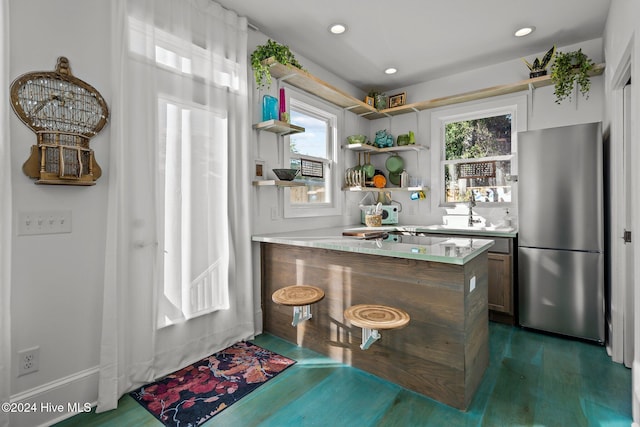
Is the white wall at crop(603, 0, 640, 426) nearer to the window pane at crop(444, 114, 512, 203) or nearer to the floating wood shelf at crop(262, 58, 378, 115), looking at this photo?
the window pane at crop(444, 114, 512, 203)

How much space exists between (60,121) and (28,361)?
1278 mm

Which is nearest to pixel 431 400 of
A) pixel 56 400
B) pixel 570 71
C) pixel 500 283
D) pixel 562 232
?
pixel 500 283

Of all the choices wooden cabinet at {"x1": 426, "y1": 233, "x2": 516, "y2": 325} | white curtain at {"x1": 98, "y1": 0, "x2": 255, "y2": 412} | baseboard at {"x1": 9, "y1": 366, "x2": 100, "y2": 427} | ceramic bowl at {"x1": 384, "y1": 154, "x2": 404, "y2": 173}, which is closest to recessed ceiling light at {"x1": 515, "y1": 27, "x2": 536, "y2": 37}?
ceramic bowl at {"x1": 384, "y1": 154, "x2": 404, "y2": 173}

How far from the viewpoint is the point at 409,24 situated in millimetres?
2840

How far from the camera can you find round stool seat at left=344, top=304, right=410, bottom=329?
1.77 metres

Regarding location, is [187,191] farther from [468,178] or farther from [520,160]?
[468,178]

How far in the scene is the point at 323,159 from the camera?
3787 millimetres

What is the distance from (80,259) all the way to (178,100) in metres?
1.20

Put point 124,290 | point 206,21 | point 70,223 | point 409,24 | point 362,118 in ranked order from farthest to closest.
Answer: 1. point 362,118
2. point 409,24
3. point 206,21
4. point 124,290
5. point 70,223

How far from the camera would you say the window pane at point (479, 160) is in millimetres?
3645

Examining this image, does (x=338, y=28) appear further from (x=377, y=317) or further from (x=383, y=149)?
(x=377, y=317)

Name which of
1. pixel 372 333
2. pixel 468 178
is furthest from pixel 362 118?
pixel 372 333

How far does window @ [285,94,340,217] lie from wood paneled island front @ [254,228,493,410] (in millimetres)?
871

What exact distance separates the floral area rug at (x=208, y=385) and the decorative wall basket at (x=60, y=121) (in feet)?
4.41
